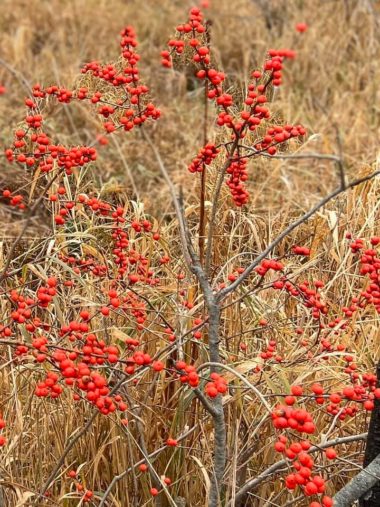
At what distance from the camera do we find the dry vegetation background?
8.19ft

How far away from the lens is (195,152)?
5227 millimetres

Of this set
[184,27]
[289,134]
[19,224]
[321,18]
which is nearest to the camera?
[289,134]

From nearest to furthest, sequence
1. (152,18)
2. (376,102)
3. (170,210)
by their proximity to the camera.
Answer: (170,210) < (376,102) < (152,18)

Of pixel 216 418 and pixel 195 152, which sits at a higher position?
pixel 216 418

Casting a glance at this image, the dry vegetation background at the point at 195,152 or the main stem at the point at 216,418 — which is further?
the dry vegetation background at the point at 195,152

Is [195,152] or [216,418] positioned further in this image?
[195,152]

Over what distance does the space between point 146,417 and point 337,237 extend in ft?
4.68

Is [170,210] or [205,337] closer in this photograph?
[205,337]

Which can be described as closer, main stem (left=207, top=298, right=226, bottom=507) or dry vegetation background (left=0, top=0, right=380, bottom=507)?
main stem (left=207, top=298, right=226, bottom=507)

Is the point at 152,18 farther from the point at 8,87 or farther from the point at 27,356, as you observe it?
the point at 27,356

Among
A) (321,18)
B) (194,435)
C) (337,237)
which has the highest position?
(321,18)

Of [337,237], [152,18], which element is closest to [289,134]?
[337,237]

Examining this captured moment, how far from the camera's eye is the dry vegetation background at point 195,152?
250cm

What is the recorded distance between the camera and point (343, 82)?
660 cm
